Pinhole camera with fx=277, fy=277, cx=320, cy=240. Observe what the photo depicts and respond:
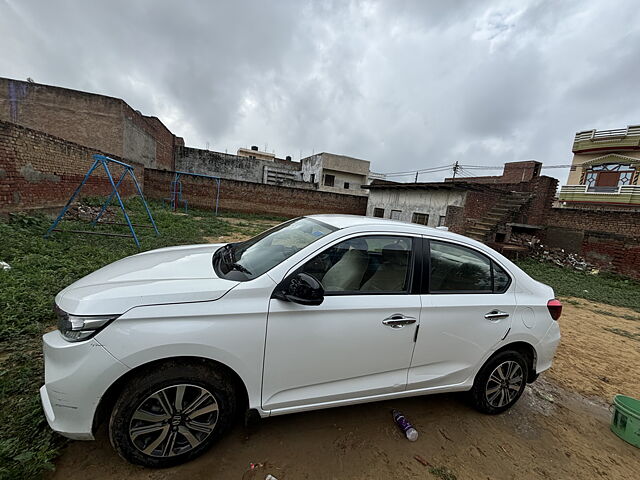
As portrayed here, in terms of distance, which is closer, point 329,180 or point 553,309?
point 553,309

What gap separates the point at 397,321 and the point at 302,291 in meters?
0.75

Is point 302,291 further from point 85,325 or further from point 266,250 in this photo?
point 85,325

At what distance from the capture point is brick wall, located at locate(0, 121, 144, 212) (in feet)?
19.0

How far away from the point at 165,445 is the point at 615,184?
99.4ft

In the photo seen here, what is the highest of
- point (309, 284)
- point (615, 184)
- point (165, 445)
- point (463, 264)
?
point (615, 184)

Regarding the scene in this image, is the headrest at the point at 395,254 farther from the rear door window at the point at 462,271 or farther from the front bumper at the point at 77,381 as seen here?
the front bumper at the point at 77,381

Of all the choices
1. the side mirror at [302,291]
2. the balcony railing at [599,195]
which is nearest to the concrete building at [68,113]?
the side mirror at [302,291]

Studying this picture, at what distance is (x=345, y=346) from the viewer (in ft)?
6.11

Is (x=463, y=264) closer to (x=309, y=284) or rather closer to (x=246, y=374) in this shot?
(x=309, y=284)

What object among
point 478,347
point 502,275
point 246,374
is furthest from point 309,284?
point 502,275

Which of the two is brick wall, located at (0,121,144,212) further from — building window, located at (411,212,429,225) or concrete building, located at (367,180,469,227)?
building window, located at (411,212,429,225)

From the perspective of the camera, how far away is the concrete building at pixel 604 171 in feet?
64.7

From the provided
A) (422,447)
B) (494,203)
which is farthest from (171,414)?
(494,203)

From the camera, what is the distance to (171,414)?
1.65m
